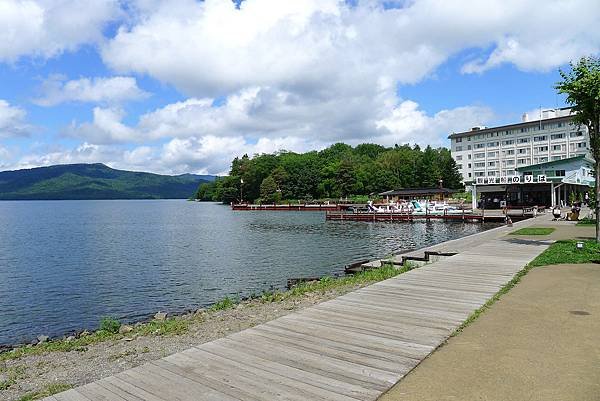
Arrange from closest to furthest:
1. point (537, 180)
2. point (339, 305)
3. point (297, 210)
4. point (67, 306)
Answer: point (339, 305) → point (67, 306) → point (537, 180) → point (297, 210)

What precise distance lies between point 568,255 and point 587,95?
251 inches

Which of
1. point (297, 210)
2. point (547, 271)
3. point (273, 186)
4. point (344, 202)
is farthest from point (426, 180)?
point (547, 271)

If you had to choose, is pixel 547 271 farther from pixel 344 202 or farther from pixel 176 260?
pixel 344 202

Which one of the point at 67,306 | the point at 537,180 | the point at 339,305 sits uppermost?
the point at 537,180

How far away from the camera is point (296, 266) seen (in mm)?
25344

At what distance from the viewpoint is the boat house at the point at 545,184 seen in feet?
195

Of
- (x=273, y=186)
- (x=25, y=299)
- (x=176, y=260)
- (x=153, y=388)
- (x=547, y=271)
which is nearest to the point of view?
(x=153, y=388)

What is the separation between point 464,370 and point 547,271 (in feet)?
27.6

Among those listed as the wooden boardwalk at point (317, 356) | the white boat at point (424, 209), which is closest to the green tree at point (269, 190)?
the white boat at point (424, 209)

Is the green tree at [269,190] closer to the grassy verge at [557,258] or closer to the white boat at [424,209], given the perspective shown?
the white boat at [424,209]

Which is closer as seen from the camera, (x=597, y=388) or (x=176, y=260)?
(x=597, y=388)

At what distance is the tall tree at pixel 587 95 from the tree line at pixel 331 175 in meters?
88.7

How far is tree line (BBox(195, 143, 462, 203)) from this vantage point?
111562 millimetres

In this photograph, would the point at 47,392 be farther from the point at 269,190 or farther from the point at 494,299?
the point at 269,190
